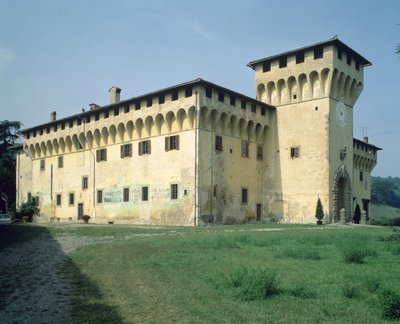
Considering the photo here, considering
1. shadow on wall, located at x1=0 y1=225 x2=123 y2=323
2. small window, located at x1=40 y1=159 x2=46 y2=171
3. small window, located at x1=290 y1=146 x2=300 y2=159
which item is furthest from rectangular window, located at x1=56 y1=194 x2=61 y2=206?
shadow on wall, located at x1=0 y1=225 x2=123 y2=323

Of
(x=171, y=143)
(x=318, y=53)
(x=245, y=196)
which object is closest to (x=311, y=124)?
(x=318, y=53)

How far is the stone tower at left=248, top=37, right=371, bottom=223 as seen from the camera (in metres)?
35.9

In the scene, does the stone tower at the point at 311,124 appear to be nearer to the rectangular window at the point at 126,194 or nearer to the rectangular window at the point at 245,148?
the rectangular window at the point at 245,148

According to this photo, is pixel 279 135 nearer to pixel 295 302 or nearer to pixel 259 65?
pixel 259 65

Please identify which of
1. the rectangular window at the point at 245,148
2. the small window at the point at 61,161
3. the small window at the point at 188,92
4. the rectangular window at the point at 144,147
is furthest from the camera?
the small window at the point at 61,161

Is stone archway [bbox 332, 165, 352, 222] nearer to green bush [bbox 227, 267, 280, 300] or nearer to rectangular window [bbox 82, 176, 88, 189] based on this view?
rectangular window [bbox 82, 176, 88, 189]

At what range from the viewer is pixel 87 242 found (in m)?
19.9

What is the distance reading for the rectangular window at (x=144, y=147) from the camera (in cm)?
3798

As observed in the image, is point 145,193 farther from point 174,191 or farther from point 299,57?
point 299,57

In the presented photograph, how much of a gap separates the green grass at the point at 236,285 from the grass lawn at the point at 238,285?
2cm

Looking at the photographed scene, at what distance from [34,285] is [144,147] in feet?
92.8

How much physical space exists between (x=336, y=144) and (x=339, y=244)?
21.9 metres

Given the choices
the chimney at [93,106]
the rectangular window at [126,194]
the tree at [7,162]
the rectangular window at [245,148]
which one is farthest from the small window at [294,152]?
the tree at [7,162]

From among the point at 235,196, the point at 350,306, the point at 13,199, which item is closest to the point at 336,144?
the point at 235,196
